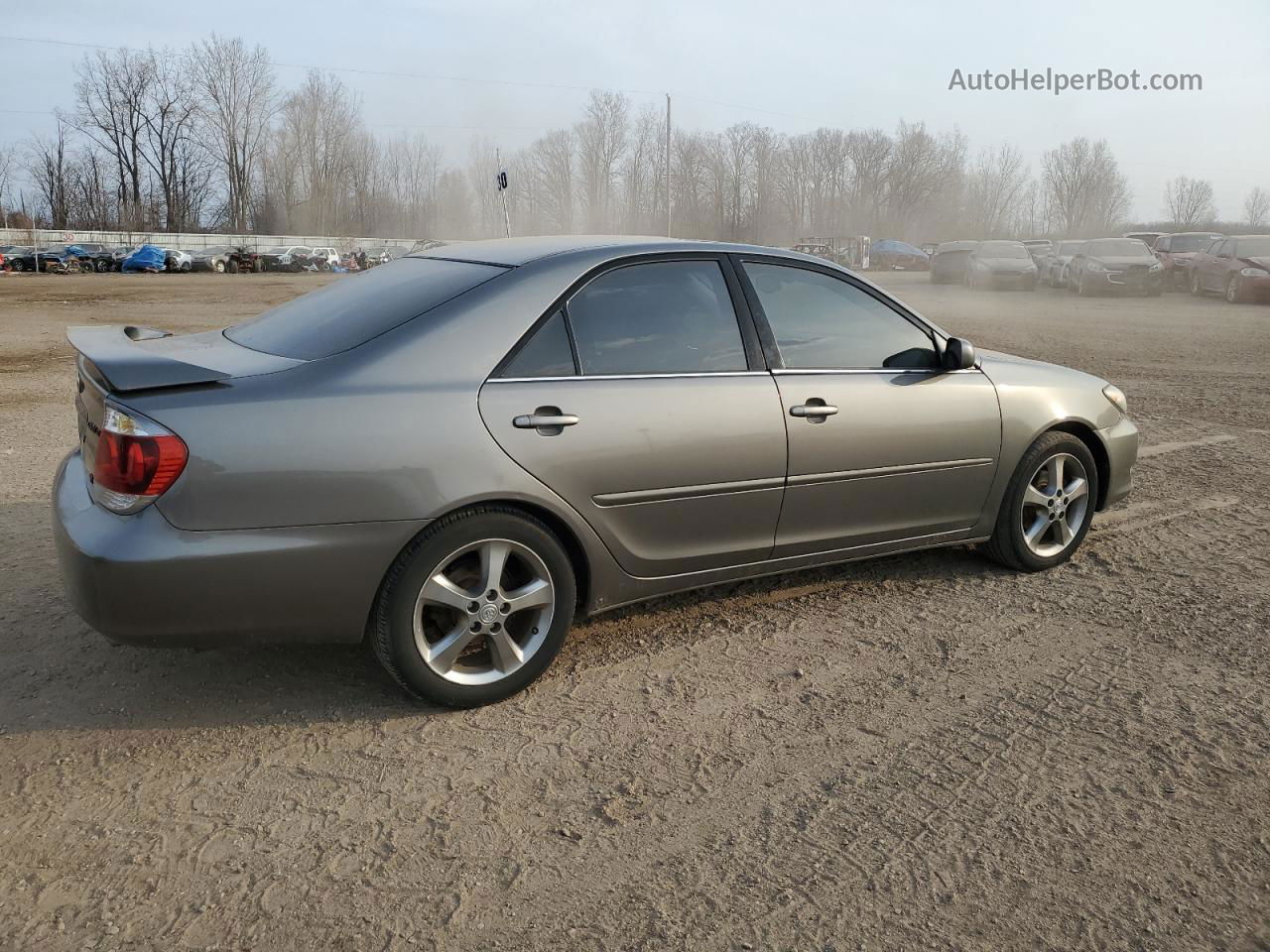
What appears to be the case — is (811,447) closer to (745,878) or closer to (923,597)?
(923,597)

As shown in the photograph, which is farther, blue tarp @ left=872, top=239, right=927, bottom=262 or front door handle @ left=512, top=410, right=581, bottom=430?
blue tarp @ left=872, top=239, right=927, bottom=262

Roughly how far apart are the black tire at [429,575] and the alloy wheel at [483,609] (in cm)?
2

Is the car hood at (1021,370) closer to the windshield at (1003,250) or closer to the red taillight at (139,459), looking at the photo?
the red taillight at (139,459)

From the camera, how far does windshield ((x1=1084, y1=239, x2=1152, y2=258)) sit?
26.3 metres

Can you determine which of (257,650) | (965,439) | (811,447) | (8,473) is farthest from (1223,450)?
(8,473)

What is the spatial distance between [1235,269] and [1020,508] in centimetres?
2269

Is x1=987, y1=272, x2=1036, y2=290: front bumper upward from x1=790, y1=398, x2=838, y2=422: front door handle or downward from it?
upward

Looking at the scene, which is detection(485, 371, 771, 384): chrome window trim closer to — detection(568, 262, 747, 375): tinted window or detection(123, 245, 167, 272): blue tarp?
detection(568, 262, 747, 375): tinted window

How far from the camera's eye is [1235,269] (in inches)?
925

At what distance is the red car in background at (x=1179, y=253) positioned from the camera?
2717 cm

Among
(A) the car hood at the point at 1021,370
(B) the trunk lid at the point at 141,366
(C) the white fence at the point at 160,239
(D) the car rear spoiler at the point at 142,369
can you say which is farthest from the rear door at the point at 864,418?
(C) the white fence at the point at 160,239

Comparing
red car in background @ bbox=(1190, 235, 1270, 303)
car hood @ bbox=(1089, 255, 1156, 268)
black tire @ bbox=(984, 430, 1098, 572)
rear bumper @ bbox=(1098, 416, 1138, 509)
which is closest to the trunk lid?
black tire @ bbox=(984, 430, 1098, 572)

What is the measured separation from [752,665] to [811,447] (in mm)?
857

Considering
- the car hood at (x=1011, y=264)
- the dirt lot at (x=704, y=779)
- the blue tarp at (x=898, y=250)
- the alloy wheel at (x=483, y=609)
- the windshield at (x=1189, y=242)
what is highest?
the blue tarp at (x=898, y=250)
